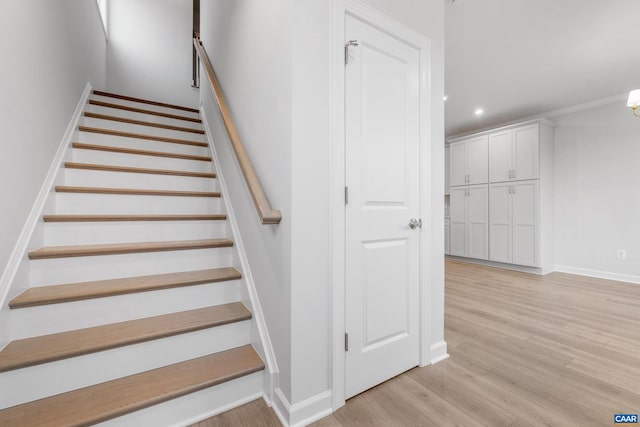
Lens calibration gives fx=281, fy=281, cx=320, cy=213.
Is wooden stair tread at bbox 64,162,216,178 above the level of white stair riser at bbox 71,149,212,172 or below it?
below

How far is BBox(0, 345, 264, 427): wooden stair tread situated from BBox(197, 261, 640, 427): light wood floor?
7.7 inches

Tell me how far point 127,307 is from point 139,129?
6.76 ft

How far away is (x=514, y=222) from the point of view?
4.57 m

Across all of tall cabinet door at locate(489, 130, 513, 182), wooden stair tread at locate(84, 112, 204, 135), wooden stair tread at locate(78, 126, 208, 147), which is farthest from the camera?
tall cabinet door at locate(489, 130, 513, 182)

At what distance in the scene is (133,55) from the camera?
4.33 meters

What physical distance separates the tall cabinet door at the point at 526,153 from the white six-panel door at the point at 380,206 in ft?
12.1

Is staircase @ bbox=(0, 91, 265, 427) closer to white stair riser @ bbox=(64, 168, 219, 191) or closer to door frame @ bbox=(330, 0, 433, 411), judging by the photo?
white stair riser @ bbox=(64, 168, 219, 191)

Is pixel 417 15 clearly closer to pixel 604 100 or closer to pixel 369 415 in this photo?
pixel 369 415

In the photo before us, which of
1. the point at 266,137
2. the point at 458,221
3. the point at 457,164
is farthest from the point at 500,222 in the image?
the point at 266,137

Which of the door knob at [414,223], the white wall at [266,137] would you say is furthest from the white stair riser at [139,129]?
the door knob at [414,223]

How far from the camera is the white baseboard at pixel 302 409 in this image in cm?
130

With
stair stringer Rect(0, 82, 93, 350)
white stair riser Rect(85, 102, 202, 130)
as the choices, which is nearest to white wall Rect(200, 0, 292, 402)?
stair stringer Rect(0, 82, 93, 350)

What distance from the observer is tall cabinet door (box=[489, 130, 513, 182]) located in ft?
15.2

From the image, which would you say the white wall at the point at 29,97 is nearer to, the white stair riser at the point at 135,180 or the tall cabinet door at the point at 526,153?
the white stair riser at the point at 135,180
